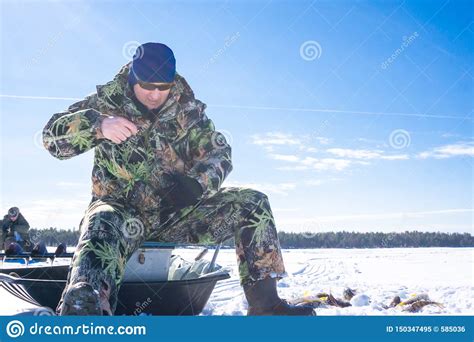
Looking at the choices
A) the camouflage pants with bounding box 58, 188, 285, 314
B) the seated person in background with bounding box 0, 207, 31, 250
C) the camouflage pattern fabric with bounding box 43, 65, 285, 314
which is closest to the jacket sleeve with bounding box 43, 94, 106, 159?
the camouflage pattern fabric with bounding box 43, 65, 285, 314

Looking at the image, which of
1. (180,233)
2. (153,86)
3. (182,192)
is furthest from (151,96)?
(180,233)

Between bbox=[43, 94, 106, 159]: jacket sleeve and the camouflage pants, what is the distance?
31cm

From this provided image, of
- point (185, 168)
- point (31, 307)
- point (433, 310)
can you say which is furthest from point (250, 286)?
point (433, 310)

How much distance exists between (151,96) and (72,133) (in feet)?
1.74

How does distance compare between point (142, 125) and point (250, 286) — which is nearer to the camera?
point (250, 286)

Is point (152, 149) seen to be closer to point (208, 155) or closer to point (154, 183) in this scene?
point (154, 183)
